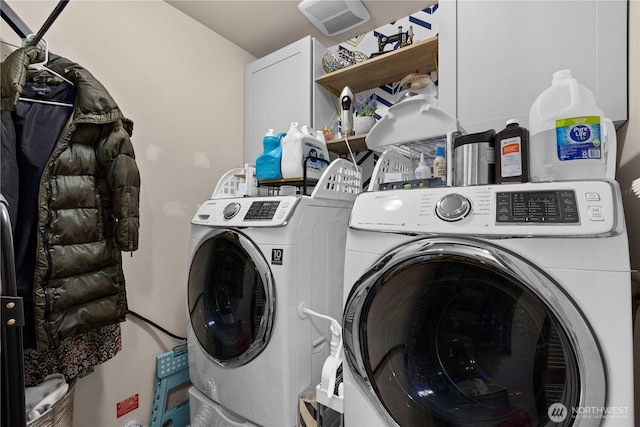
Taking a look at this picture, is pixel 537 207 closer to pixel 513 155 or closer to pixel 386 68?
pixel 513 155

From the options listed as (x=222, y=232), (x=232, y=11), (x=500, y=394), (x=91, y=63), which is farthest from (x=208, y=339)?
(x=232, y=11)

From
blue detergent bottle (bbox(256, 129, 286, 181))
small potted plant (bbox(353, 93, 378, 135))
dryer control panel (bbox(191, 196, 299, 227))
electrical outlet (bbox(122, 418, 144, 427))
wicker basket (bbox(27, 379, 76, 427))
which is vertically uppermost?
small potted plant (bbox(353, 93, 378, 135))

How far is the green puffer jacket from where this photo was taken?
44.8 inches

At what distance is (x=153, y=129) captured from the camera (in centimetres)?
179

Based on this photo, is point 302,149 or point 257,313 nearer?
point 257,313

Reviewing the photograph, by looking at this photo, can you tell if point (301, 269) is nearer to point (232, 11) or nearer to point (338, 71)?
point (338, 71)

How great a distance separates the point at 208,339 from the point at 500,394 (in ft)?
3.76

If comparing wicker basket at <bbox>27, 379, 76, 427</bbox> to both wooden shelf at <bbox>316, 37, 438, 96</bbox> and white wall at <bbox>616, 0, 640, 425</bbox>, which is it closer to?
white wall at <bbox>616, 0, 640, 425</bbox>

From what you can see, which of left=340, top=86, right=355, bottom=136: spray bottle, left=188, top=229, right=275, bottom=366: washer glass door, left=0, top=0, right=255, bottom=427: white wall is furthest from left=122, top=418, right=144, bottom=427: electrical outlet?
left=340, top=86, right=355, bottom=136: spray bottle

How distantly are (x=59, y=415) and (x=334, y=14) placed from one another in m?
2.36

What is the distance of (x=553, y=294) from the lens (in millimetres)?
656

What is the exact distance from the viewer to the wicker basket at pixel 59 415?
3.58 ft

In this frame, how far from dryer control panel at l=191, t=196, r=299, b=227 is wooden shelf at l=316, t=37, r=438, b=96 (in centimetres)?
103

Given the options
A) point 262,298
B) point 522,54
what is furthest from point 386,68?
point 262,298
